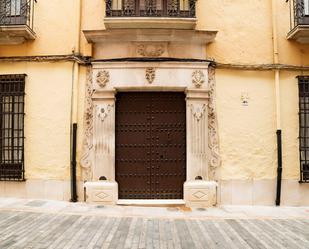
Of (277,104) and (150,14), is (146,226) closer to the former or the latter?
(277,104)

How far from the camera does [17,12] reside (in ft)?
26.3

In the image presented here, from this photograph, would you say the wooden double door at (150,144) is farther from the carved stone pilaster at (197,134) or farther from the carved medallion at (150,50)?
the carved medallion at (150,50)

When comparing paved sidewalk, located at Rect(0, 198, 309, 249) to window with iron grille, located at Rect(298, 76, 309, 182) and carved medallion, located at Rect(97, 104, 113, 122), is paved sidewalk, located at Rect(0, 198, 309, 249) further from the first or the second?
carved medallion, located at Rect(97, 104, 113, 122)

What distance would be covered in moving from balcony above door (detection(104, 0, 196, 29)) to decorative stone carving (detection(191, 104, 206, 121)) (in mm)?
1843

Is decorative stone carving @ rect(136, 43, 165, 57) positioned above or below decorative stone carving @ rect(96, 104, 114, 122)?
above

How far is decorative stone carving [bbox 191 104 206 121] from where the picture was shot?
7645 millimetres

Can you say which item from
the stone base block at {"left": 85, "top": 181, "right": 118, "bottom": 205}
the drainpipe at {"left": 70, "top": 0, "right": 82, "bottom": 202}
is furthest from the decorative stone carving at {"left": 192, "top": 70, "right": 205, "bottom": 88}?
the stone base block at {"left": 85, "top": 181, "right": 118, "bottom": 205}

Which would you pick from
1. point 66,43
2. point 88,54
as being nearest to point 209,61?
point 88,54

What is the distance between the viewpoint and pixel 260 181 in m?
7.68

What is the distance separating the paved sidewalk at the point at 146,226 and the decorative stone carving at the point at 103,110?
80.8 inches

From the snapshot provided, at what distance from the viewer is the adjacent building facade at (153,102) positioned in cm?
762

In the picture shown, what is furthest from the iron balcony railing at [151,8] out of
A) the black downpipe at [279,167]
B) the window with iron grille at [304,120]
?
the black downpipe at [279,167]

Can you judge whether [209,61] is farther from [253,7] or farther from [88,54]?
[88,54]

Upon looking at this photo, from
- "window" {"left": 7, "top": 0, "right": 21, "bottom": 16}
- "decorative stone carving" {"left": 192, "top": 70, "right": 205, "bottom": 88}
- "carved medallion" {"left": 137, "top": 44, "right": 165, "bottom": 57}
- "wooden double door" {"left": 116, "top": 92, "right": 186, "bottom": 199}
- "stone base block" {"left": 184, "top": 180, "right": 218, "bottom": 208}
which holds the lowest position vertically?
"stone base block" {"left": 184, "top": 180, "right": 218, "bottom": 208}
